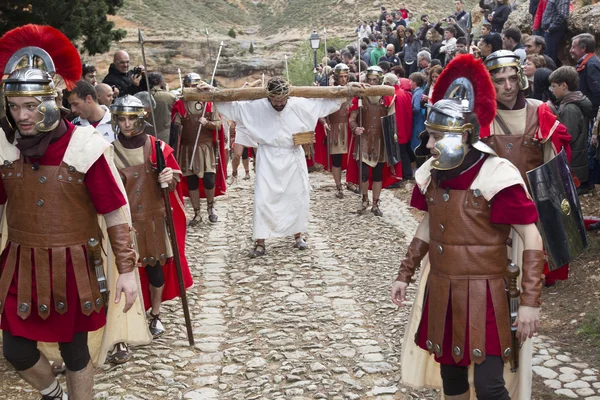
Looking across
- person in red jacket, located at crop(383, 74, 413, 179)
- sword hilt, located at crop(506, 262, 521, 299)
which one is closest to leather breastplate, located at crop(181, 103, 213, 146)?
person in red jacket, located at crop(383, 74, 413, 179)

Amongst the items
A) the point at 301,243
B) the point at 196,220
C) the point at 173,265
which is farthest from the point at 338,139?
the point at 173,265

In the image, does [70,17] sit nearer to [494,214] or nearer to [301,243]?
[301,243]

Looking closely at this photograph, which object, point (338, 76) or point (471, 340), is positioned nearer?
point (471, 340)

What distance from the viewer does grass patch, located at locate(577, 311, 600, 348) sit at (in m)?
5.14

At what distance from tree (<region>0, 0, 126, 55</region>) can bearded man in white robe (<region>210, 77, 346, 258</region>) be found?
6.42 m

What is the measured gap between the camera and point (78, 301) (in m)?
3.62

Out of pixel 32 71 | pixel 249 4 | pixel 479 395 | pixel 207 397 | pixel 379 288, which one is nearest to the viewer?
pixel 479 395

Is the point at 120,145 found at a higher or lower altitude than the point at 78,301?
higher

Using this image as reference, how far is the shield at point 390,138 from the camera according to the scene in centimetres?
1012

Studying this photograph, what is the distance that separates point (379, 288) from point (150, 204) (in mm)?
2412

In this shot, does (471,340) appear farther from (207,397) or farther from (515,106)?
(515,106)

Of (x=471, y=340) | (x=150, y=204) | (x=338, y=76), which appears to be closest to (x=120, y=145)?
(x=150, y=204)

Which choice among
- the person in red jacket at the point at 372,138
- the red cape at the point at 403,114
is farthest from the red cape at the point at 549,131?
the red cape at the point at 403,114

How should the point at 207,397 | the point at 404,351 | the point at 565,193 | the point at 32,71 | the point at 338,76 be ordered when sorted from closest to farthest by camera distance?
the point at 32,71 → the point at 404,351 → the point at 207,397 → the point at 565,193 → the point at 338,76
